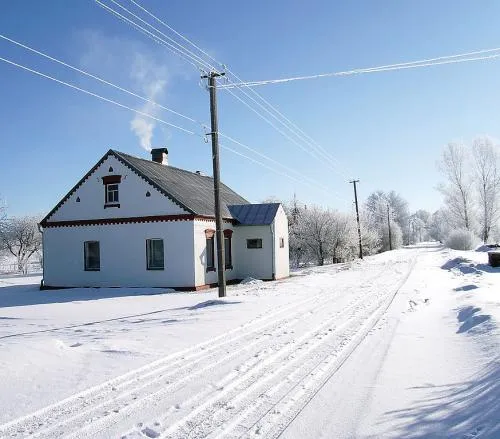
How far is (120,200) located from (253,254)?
307 inches

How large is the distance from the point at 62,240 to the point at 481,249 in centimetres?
3819

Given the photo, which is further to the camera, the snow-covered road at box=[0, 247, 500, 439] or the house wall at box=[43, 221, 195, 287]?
the house wall at box=[43, 221, 195, 287]

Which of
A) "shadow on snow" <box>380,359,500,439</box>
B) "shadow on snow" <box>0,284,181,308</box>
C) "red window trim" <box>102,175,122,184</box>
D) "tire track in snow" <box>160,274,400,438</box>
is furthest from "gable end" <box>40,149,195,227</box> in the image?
"shadow on snow" <box>380,359,500,439</box>

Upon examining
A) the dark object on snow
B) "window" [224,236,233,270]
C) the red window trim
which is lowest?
the dark object on snow

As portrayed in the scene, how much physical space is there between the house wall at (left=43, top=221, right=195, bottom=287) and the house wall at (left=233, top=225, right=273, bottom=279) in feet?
17.0

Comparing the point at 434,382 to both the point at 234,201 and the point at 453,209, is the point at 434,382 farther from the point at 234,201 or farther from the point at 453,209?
the point at 453,209

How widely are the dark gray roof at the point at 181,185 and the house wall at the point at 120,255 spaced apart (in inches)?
56.9

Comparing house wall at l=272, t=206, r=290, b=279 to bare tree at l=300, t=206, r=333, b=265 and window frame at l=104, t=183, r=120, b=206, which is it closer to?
window frame at l=104, t=183, r=120, b=206

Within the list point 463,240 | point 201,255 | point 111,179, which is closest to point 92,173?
point 111,179

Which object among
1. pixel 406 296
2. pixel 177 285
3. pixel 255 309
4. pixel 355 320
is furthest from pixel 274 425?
pixel 177 285

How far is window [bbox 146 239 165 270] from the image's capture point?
21219 mm

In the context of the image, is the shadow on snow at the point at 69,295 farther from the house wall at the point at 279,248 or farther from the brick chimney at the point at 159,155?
the brick chimney at the point at 159,155

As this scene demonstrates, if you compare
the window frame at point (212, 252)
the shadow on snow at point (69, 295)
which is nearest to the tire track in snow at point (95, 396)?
the shadow on snow at point (69, 295)

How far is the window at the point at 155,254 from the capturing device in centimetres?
2122
